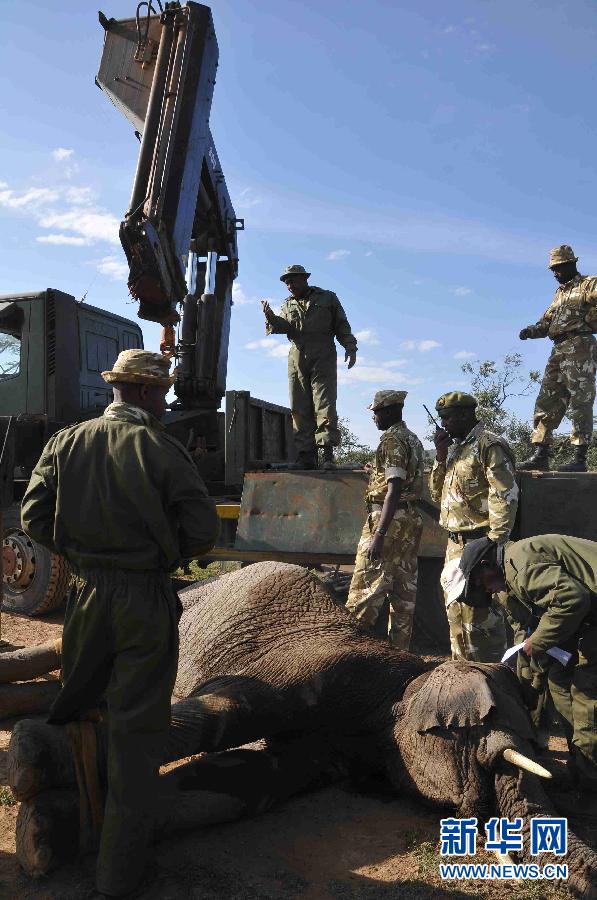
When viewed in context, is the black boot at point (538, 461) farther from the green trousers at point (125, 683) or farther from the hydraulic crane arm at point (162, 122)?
the green trousers at point (125, 683)

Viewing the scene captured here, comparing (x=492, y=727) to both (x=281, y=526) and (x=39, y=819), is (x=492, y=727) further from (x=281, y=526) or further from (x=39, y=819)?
(x=281, y=526)

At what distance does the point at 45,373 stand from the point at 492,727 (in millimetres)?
6037

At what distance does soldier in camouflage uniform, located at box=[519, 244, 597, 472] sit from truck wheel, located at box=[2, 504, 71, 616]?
434 centimetres

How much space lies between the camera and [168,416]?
25.8 ft

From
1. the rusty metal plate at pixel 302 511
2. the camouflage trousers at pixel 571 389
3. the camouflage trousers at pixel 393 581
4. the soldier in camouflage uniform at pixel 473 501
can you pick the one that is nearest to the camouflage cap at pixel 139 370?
the soldier in camouflage uniform at pixel 473 501

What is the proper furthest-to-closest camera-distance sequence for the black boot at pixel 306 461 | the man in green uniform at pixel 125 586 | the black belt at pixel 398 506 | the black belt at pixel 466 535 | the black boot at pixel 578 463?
1. the black boot at pixel 306 461
2. the black boot at pixel 578 463
3. the black belt at pixel 398 506
4. the black belt at pixel 466 535
5. the man in green uniform at pixel 125 586

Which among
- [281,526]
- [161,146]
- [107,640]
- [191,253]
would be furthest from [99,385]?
[107,640]

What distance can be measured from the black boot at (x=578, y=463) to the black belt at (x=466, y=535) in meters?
1.39

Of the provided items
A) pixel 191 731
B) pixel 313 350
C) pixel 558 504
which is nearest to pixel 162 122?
pixel 313 350

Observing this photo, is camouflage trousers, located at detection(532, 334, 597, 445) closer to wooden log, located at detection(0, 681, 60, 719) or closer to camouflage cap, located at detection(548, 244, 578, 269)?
camouflage cap, located at detection(548, 244, 578, 269)

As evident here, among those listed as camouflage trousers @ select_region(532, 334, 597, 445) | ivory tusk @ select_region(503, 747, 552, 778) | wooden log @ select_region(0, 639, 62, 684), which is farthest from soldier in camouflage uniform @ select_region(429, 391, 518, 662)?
wooden log @ select_region(0, 639, 62, 684)

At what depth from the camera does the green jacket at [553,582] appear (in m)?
3.30

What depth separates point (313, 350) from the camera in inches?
251

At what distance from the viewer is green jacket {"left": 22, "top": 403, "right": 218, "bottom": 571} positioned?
2662mm
